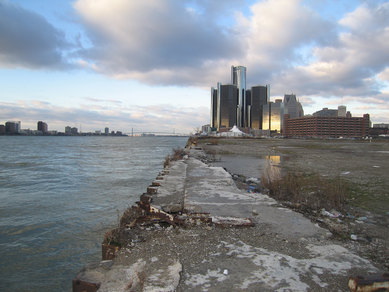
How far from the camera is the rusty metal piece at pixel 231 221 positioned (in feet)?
15.2

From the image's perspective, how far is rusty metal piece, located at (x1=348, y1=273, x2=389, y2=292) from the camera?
257 cm

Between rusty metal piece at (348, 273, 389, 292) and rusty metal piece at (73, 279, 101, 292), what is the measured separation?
2.63m

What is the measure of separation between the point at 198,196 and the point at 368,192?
6.49 meters

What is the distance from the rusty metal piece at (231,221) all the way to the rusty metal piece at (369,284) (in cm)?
209

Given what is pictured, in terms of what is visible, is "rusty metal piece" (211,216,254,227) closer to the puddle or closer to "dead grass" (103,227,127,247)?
"dead grass" (103,227,127,247)

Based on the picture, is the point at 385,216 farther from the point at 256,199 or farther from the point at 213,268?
the point at 213,268

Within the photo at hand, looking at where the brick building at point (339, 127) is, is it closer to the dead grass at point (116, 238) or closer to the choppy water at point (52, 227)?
the choppy water at point (52, 227)

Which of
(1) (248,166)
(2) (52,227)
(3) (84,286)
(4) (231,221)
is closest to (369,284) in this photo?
(4) (231,221)

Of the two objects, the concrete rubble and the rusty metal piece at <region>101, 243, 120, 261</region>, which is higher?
the concrete rubble

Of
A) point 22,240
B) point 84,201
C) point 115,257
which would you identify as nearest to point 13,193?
point 84,201

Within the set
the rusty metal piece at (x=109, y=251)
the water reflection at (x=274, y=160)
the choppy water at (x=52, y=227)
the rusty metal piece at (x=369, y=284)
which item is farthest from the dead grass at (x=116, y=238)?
the water reflection at (x=274, y=160)

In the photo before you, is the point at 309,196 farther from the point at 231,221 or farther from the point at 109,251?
the point at 109,251

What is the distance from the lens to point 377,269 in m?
3.18

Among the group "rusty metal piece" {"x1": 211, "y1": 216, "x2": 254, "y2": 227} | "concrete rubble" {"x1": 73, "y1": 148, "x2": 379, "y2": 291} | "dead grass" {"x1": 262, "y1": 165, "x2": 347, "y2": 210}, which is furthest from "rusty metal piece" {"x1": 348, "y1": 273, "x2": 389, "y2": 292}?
"dead grass" {"x1": 262, "y1": 165, "x2": 347, "y2": 210}
